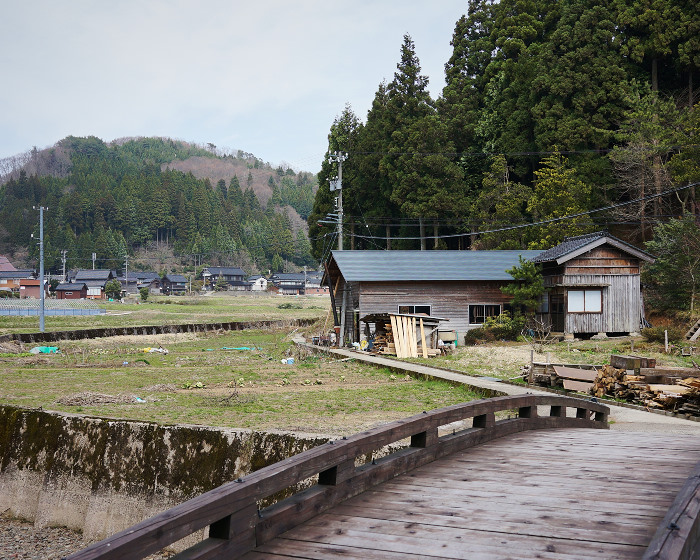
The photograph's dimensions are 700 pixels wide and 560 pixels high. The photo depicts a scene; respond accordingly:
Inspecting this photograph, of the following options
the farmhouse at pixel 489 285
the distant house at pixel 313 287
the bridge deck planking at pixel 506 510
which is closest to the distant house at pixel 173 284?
the distant house at pixel 313 287

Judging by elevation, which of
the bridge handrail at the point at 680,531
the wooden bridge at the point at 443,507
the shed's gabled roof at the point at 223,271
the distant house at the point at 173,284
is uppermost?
the shed's gabled roof at the point at 223,271

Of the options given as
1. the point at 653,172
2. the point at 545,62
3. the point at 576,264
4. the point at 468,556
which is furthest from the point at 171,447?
the point at 545,62

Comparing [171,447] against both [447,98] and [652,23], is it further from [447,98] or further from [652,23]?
[447,98]

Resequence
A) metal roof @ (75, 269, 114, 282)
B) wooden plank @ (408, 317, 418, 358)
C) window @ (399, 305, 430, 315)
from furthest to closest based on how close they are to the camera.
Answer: metal roof @ (75, 269, 114, 282)
window @ (399, 305, 430, 315)
wooden plank @ (408, 317, 418, 358)

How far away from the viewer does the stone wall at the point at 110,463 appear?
9.10 metres

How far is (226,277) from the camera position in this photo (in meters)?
133

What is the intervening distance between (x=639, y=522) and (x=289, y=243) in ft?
479

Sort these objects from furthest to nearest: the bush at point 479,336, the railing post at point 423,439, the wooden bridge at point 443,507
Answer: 1. the bush at point 479,336
2. the railing post at point 423,439
3. the wooden bridge at point 443,507

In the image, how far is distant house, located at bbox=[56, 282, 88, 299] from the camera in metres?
105

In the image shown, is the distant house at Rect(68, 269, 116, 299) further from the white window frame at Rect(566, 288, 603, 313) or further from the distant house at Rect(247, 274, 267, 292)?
the white window frame at Rect(566, 288, 603, 313)

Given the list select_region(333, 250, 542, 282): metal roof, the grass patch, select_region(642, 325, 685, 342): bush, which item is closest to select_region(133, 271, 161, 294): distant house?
the grass patch

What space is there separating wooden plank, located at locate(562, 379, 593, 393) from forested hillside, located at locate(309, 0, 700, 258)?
19131 mm

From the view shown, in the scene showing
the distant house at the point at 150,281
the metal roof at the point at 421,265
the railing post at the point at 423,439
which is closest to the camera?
the railing post at the point at 423,439

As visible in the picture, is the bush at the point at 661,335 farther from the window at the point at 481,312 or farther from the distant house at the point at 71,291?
the distant house at the point at 71,291
